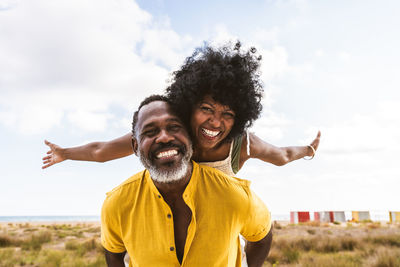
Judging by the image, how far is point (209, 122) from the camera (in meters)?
3.90

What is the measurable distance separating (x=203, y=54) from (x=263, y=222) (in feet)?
6.46

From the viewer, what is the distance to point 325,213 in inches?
1304

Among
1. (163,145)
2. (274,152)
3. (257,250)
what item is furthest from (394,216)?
(163,145)

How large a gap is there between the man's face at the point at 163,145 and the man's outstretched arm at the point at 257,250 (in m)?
1.30

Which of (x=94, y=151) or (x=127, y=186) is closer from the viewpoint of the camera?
(x=127, y=186)

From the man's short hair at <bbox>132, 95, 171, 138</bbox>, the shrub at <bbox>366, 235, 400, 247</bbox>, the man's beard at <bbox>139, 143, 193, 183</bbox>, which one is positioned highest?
the man's short hair at <bbox>132, 95, 171, 138</bbox>

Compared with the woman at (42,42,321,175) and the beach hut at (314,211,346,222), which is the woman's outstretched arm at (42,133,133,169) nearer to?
the woman at (42,42,321,175)

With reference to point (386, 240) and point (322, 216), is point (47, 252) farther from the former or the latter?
point (322, 216)

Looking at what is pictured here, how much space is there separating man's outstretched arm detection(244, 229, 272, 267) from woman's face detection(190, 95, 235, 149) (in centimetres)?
119

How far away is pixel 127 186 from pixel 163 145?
0.62 m

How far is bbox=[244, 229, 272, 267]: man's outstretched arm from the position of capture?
412cm

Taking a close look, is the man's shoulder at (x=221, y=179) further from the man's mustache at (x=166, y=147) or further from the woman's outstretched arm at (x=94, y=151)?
the woman's outstretched arm at (x=94, y=151)

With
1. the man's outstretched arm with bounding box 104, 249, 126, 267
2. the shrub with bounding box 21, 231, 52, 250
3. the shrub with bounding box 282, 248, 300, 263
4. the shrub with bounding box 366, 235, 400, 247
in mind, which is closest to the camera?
the man's outstretched arm with bounding box 104, 249, 126, 267

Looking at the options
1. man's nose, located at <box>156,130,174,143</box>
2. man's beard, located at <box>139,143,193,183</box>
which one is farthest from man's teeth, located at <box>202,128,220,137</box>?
man's nose, located at <box>156,130,174,143</box>
